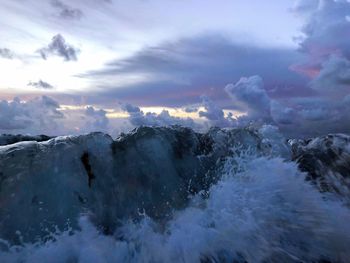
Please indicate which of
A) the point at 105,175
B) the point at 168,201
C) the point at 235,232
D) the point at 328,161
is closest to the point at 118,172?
the point at 105,175

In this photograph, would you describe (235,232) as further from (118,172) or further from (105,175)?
(105,175)

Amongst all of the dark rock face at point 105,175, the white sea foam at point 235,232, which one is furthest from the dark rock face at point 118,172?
the white sea foam at point 235,232

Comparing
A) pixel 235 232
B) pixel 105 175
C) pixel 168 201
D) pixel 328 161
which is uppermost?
pixel 328 161

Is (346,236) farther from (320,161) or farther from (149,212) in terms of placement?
(149,212)

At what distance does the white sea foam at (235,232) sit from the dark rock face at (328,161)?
0.80m

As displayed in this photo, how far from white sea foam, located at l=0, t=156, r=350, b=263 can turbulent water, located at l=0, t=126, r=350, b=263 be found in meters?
0.03

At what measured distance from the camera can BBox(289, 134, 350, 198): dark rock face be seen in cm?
1266

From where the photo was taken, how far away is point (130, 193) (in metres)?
11.0

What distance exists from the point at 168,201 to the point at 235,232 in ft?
6.63

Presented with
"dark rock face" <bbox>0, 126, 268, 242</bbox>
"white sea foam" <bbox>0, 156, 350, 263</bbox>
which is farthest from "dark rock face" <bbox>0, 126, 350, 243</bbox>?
"white sea foam" <bbox>0, 156, 350, 263</bbox>

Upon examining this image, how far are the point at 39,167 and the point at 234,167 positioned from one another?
18.1 ft

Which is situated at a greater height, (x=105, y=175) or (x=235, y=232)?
(x=105, y=175)

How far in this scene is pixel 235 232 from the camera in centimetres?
1012

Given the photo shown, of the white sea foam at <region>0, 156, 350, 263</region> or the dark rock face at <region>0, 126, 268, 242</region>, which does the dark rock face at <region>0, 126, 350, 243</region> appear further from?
the white sea foam at <region>0, 156, 350, 263</region>
